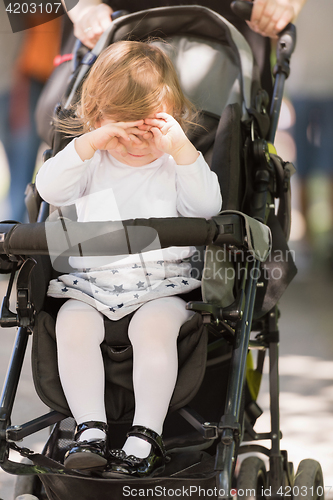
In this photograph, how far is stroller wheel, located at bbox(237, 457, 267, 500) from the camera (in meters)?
1.33

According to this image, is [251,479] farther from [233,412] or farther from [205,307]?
[205,307]

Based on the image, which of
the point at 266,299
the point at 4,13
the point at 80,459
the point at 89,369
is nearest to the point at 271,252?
the point at 266,299

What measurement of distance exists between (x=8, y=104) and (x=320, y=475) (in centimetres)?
328

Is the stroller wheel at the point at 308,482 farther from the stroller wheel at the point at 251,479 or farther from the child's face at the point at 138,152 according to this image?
the child's face at the point at 138,152

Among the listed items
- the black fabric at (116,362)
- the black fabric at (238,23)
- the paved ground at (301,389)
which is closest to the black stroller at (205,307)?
the black fabric at (116,362)

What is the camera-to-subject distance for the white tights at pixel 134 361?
1005 millimetres

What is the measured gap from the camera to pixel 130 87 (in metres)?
1.19

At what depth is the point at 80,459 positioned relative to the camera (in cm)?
90

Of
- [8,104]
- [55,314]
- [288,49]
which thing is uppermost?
[8,104]

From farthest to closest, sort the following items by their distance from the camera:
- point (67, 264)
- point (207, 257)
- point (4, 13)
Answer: point (4, 13), point (67, 264), point (207, 257)

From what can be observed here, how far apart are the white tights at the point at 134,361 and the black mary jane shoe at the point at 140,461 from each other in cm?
1

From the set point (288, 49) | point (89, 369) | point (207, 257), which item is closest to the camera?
point (89, 369)

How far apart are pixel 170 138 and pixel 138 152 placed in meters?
0.14

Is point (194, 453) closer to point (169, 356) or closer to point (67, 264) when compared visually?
point (169, 356)
